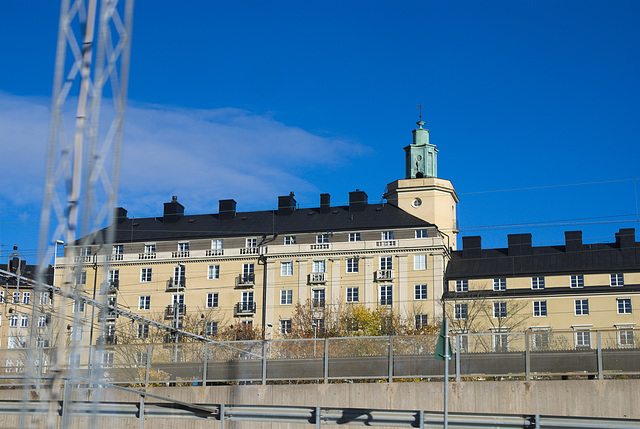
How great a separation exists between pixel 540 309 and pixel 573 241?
1043 cm

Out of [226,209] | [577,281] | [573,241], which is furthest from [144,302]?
[573,241]

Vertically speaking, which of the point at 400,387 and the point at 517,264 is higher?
the point at 517,264

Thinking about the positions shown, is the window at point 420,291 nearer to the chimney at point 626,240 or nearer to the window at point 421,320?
the window at point 421,320

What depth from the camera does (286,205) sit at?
353 ft

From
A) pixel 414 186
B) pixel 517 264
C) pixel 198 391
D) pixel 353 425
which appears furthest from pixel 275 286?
pixel 353 425

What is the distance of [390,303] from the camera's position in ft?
314

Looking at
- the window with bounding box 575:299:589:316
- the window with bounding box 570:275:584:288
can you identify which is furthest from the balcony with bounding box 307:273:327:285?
the window with bounding box 575:299:589:316

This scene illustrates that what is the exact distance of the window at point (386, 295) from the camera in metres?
95.8

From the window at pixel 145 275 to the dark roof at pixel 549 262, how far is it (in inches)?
1370

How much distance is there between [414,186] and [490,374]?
7819 centimetres

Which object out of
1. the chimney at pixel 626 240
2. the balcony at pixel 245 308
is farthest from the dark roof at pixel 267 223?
the chimney at pixel 626 240

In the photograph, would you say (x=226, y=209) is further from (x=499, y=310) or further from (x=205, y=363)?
(x=205, y=363)

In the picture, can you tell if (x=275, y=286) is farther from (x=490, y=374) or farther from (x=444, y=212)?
(x=490, y=374)

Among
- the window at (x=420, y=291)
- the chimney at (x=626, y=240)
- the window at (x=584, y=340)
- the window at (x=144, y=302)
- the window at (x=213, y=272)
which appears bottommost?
the window at (x=584, y=340)
